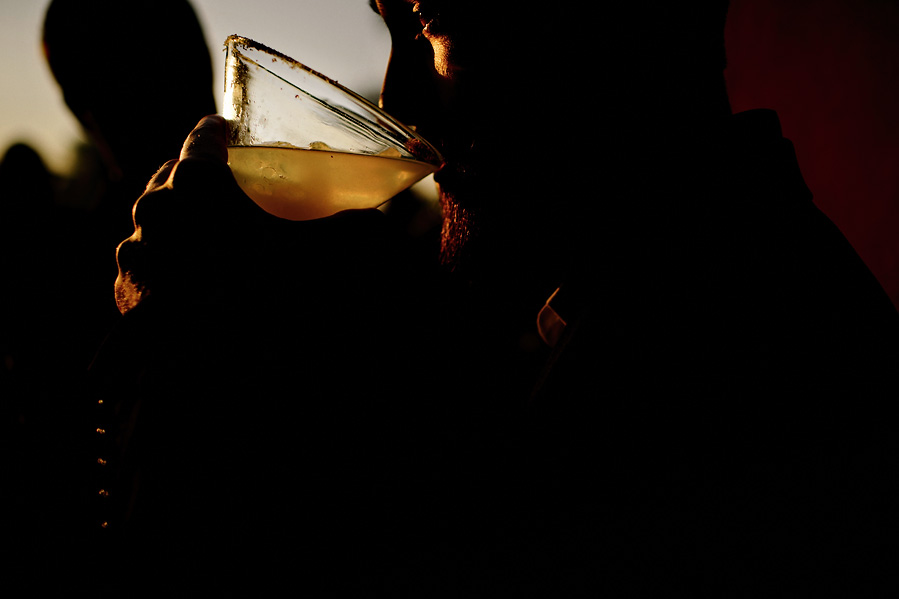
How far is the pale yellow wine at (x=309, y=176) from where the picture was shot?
0.74 metres

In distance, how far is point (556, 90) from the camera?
2.86 feet

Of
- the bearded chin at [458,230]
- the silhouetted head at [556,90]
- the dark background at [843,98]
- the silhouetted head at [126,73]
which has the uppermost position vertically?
the dark background at [843,98]

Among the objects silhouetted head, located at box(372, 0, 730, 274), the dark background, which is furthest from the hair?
the dark background

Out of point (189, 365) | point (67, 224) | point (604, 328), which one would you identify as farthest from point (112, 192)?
point (604, 328)

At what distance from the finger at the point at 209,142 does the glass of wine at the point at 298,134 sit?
0.04 meters

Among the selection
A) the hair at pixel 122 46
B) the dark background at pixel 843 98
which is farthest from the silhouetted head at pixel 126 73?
the dark background at pixel 843 98

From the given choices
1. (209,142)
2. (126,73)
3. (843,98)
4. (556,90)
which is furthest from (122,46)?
(843,98)

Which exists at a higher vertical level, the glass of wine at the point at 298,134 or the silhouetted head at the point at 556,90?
the silhouetted head at the point at 556,90

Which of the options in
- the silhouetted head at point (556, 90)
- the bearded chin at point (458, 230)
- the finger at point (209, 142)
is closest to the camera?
the finger at point (209, 142)

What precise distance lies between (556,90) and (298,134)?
0.51m

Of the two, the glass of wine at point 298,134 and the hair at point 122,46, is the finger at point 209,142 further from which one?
the hair at point 122,46

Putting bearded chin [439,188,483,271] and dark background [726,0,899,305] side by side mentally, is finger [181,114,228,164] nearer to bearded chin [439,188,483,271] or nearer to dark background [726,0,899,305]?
bearded chin [439,188,483,271]

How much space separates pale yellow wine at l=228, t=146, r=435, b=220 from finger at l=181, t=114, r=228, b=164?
0.05 metres

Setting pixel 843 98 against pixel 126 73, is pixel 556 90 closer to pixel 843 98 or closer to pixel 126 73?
pixel 843 98
